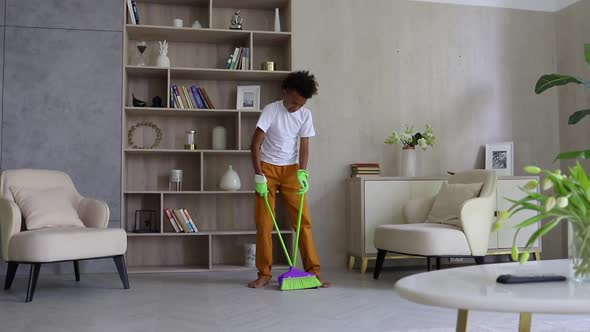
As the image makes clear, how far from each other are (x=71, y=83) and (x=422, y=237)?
2.96 m

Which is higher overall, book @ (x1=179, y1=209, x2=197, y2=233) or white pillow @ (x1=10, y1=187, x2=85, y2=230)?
white pillow @ (x1=10, y1=187, x2=85, y2=230)

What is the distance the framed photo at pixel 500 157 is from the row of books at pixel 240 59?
7.68 feet

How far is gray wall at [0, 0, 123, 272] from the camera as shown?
14.9ft

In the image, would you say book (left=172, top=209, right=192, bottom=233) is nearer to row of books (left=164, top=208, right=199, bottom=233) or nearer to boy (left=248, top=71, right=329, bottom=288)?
row of books (left=164, top=208, right=199, bottom=233)

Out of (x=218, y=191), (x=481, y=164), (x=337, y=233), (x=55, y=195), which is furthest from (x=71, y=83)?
(x=481, y=164)

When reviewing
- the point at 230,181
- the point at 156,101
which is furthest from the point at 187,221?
the point at 156,101

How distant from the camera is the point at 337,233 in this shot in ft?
16.7

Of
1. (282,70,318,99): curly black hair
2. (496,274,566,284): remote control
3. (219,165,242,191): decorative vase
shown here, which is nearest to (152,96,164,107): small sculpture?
(219,165,242,191): decorative vase

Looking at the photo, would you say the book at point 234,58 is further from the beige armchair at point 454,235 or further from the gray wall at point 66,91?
the beige armchair at point 454,235

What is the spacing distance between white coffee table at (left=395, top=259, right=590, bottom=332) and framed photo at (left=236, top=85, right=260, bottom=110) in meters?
3.32

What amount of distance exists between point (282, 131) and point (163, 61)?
4.63ft

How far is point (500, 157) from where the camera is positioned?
17.5 ft

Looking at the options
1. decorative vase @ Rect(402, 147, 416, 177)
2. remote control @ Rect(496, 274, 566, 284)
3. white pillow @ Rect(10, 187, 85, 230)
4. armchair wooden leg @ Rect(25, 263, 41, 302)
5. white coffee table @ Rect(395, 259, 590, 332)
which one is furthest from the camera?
decorative vase @ Rect(402, 147, 416, 177)

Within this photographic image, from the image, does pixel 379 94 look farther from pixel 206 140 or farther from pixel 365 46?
pixel 206 140
